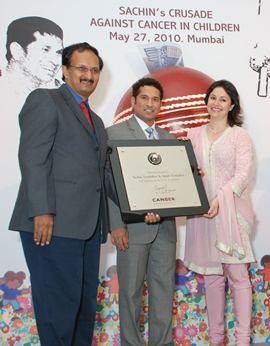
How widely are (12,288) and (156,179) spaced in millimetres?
1103

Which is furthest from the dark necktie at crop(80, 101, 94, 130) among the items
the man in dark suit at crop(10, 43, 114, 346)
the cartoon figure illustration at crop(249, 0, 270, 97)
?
the cartoon figure illustration at crop(249, 0, 270, 97)

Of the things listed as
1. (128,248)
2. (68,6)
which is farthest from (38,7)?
(128,248)

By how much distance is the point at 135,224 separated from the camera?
222cm

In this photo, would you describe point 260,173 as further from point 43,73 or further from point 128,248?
point 43,73

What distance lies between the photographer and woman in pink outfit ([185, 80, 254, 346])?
2369mm

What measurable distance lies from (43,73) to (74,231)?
1.12 meters

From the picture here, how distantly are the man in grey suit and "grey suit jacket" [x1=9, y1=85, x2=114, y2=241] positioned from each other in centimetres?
28

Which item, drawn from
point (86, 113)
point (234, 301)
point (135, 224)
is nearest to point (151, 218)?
point (135, 224)

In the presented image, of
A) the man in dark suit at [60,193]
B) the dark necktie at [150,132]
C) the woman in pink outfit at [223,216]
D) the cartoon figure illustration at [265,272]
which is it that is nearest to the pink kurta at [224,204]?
the woman in pink outfit at [223,216]

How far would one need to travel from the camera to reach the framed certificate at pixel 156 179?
2057mm

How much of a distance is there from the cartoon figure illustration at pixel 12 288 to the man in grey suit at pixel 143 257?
680mm

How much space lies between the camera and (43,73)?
103 inches

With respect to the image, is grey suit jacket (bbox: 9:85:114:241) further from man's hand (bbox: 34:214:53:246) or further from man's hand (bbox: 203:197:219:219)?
man's hand (bbox: 203:197:219:219)

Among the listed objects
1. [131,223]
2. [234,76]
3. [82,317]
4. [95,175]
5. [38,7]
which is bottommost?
[82,317]
